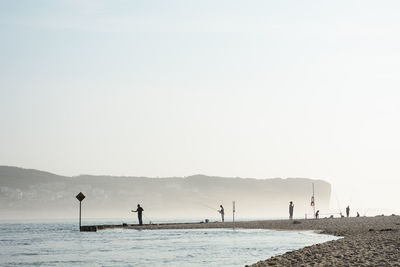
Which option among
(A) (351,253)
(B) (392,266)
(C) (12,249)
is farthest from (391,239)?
(C) (12,249)

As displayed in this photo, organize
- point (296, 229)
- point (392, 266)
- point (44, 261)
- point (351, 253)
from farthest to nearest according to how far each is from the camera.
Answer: point (296, 229), point (44, 261), point (351, 253), point (392, 266)

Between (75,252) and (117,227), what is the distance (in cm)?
3308

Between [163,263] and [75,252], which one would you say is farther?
[75,252]

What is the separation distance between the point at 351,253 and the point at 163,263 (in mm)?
8005

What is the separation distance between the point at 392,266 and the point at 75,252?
19.1 m

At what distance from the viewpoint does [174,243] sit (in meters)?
42.4

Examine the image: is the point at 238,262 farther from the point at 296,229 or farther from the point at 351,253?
the point at 296,229

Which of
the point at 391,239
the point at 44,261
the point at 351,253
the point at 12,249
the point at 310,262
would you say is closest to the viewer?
the point at 310,262

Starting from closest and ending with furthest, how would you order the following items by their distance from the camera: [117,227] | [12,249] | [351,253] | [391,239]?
[351,253]
[391,239]
[12,249]
[117,227]

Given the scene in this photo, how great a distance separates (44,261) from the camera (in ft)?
103

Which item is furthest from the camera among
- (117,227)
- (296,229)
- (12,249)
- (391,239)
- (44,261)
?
(117,227)

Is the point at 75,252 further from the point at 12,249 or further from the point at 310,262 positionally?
the point at 310,262

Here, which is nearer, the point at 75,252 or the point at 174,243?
the point at 75,252

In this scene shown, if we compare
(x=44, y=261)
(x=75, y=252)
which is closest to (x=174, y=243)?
(x=75, y=252)
